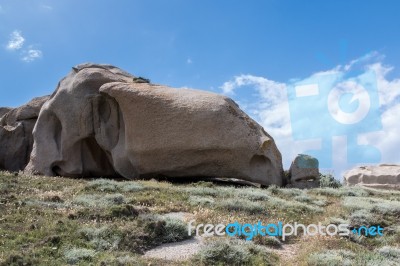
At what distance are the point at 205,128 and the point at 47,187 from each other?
7891mm

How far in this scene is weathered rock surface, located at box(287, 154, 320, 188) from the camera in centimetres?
2647

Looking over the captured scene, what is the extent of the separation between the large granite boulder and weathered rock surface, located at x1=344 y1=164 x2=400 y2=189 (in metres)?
10.3

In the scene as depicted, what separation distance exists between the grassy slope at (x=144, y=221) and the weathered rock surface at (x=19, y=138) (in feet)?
48.3

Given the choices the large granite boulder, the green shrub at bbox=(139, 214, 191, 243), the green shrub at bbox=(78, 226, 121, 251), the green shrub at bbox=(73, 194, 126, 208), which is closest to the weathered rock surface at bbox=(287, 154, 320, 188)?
the large granite boulder

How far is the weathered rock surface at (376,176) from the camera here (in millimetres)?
32844

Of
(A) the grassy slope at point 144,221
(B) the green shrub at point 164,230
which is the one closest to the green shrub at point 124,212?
(A) the grassy slope at point 144,221

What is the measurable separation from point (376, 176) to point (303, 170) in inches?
393

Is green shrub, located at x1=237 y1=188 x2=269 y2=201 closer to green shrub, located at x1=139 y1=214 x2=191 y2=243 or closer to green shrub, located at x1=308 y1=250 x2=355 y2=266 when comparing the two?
green shrub, located at x1=139 y1=214 x2=191 y2=243

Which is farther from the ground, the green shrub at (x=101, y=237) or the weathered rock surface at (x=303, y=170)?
the weathered rock surface at (x=303, y=170)

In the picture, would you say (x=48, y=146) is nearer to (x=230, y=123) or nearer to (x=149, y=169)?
(x=149, y=169)

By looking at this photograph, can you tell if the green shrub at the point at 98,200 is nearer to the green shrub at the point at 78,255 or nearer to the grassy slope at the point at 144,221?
the grassy slope at the point at 144,221

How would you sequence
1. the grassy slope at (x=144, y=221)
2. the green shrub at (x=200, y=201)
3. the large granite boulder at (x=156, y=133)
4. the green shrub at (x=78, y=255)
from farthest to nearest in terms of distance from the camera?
the large granite boulder at (x=156, y=133)
the green shrub at (x=200, y=201)
the grassy slope at (x=144, y=221)
the green shrub at (x=78, y=255)

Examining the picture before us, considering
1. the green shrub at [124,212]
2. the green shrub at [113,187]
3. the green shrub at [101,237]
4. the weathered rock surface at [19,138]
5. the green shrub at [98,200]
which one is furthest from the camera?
the weathered rock surface at [19,138]

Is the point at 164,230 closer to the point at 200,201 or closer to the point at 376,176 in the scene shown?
the point at 200,201
